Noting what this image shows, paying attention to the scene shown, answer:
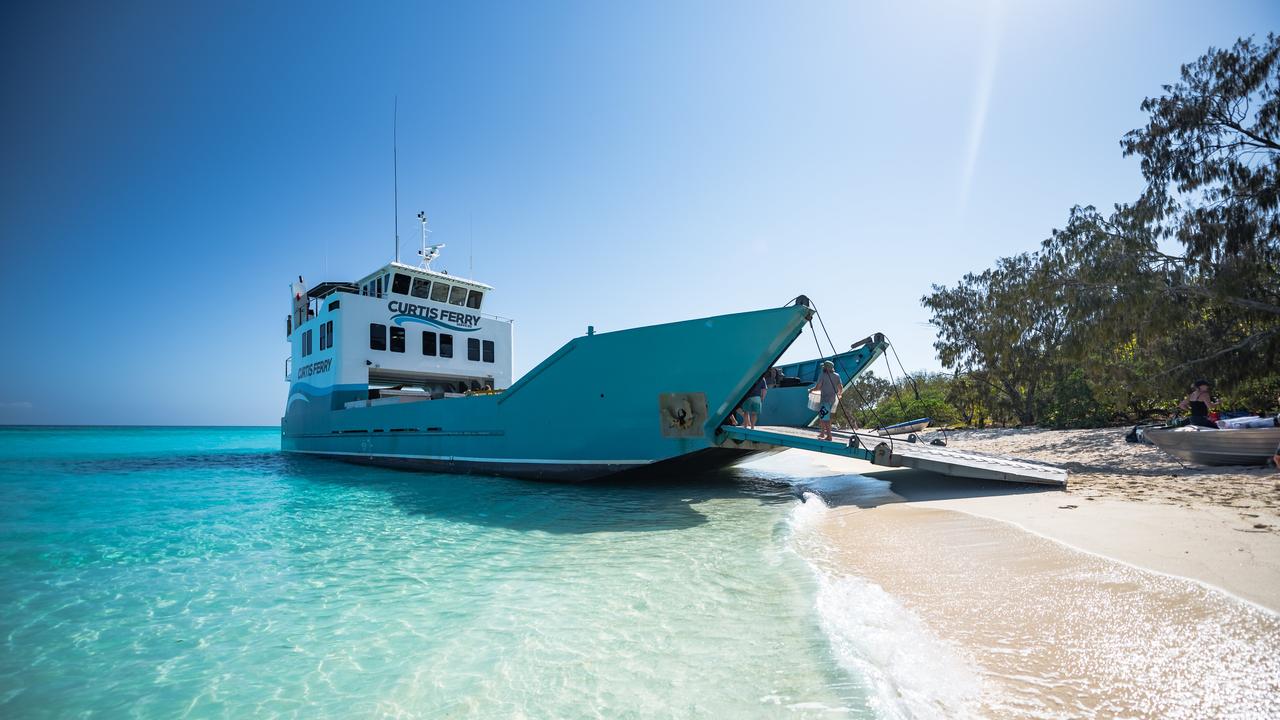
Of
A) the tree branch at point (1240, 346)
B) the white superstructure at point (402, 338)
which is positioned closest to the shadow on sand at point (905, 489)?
the tree branch at point (1240, 346)

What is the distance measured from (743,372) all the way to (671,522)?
7.92ft

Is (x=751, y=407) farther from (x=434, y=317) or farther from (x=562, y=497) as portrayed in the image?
(x=434, y=317)

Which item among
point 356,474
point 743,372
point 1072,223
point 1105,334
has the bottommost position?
point 356,474

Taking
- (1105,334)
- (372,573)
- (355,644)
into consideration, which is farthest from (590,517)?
(1105,334)

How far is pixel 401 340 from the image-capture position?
43.7ft

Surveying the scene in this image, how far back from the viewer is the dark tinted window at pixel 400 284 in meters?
13.0

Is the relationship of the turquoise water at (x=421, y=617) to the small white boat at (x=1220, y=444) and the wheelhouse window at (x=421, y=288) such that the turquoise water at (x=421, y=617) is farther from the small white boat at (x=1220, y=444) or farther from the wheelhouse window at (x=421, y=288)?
the wheelhouse window at (x=421, y=288)

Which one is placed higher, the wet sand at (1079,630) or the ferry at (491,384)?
the ferry at (491,384)

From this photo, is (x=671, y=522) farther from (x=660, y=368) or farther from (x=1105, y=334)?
(x=1105, y=334)

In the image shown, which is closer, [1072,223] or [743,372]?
[743,372]

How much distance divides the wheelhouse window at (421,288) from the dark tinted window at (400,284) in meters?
0.22

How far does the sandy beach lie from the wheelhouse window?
11.4 meters

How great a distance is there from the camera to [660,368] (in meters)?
7.55

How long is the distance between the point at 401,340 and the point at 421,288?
4.82ft
